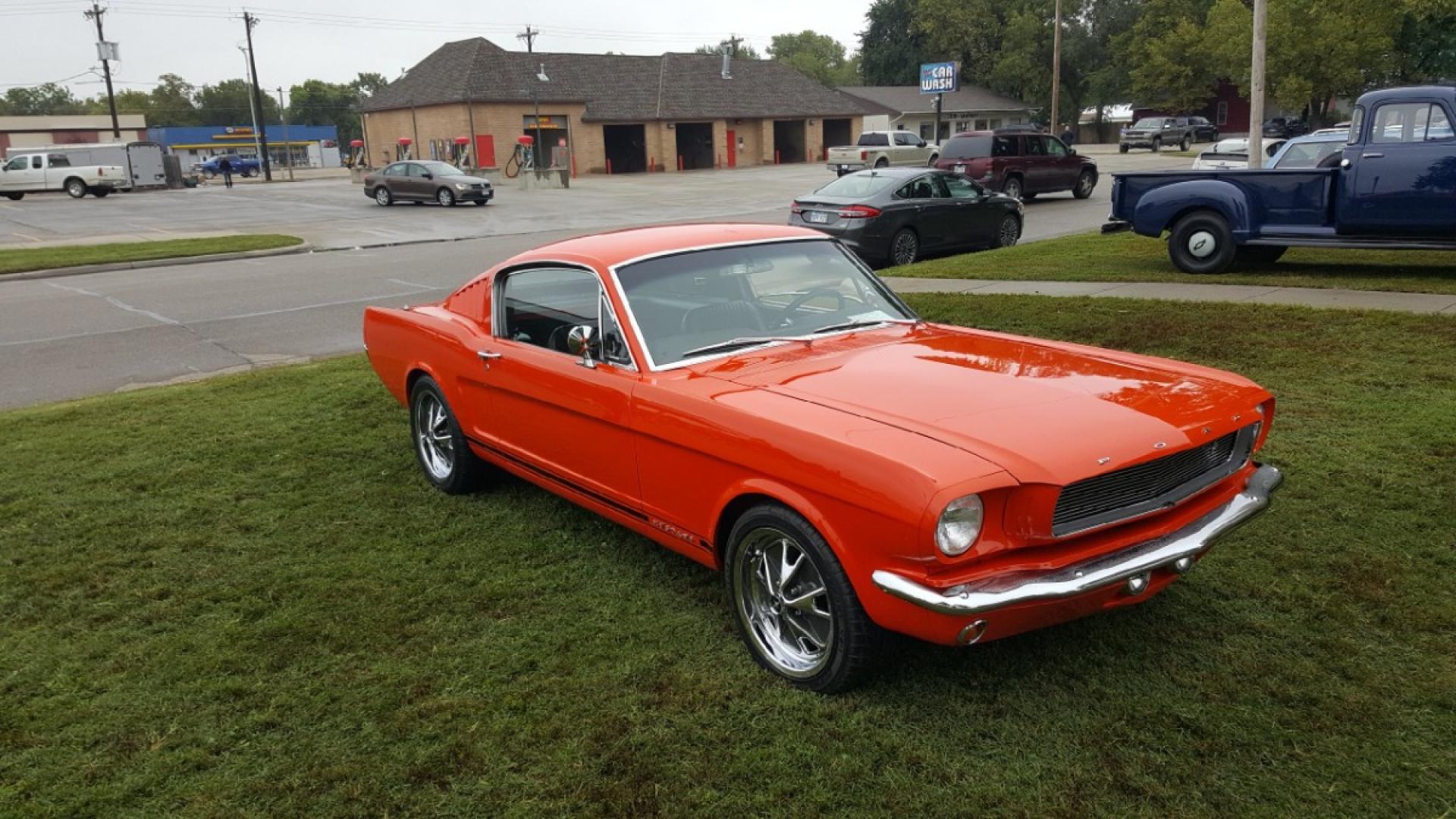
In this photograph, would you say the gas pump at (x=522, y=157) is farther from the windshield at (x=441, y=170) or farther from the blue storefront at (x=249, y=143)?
the blue storefront at (x=249, y=143)

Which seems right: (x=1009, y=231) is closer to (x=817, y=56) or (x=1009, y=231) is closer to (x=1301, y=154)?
(x=1301, y=154)

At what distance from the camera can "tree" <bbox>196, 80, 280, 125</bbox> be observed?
127 m

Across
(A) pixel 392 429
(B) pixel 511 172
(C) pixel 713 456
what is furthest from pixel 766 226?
(B) pixel 511 172

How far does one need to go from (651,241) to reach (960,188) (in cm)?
1306

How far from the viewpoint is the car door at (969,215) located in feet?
55.0

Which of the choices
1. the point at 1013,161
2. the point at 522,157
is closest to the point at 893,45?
the point at 522,157

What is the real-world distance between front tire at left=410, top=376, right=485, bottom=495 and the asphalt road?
4820mm

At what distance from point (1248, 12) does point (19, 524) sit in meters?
64.1

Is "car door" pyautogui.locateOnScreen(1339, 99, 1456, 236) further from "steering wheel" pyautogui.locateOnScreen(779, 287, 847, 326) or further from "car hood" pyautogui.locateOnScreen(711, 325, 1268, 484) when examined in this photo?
"steering wheel" pyautogui.locateOnScreen(779, 287, 847, 326)

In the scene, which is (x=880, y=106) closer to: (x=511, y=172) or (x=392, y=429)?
(x=511, y=172)

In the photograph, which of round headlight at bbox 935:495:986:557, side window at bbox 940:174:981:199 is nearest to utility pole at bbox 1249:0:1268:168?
side window at bbox 940:174:981:199

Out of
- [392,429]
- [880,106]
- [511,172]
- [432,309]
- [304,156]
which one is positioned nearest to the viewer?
[432,309]

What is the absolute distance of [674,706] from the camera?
3611mm

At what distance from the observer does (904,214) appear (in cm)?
1589
